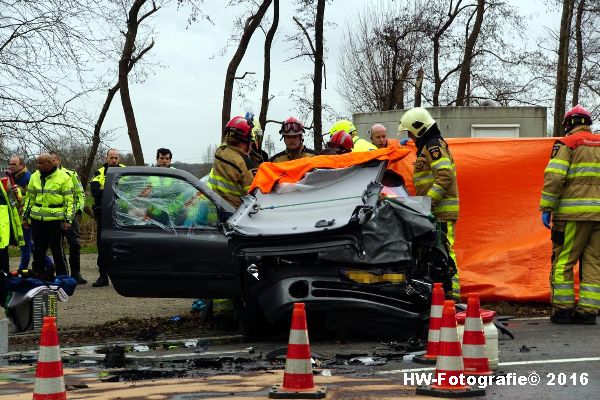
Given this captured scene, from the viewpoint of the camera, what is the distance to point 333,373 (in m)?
6.87

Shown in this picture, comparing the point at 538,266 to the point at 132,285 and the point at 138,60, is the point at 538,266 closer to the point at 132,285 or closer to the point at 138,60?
the point at 132,285

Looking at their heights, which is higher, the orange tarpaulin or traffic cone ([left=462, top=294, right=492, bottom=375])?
the orange tarpaulin

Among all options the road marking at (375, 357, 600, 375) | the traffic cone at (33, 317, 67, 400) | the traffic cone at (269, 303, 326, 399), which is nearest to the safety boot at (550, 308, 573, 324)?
the road marking at (375, 357, 600, 375)

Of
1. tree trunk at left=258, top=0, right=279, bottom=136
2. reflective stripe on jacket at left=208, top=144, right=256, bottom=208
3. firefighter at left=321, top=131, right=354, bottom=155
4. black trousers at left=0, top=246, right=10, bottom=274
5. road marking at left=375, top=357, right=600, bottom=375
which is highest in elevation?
tree trunk at left=258, top=0, right=279, bottom=136

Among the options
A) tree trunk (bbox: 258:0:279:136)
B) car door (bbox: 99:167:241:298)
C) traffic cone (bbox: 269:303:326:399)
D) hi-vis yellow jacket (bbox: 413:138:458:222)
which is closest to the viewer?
traffic cone (bbox: 269:303:326:399)

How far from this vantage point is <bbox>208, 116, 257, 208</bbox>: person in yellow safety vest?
32.7 feet

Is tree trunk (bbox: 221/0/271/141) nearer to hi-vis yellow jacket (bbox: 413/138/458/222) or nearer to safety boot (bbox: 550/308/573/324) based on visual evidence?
hi-vis yellow jacket (bbox: 413/138/458/222)

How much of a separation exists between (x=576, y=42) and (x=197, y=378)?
26.9 metres

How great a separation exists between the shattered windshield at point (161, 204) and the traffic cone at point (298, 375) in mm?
3711

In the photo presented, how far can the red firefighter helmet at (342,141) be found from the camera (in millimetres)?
10812

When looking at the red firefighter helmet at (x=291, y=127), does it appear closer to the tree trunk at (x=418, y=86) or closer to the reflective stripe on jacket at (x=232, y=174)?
the reflective stripe on jacket at (x=232, y=174)

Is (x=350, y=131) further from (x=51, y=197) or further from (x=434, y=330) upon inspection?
(x=434, y=330)

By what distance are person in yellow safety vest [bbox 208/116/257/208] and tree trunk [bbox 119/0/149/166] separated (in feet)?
45.3

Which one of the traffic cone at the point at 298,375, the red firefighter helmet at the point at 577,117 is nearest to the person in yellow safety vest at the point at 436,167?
the red firefighter helmet at the point at 577,117
